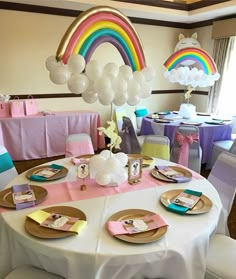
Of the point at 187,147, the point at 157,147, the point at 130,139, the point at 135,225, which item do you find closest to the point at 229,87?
the point at 187,147

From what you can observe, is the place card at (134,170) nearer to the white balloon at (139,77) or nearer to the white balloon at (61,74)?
the white balloon at (139,77)

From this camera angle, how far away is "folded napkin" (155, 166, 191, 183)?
1779 millimetres

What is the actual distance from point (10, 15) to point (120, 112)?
7.92 ft

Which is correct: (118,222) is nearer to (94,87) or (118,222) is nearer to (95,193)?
(95,193)

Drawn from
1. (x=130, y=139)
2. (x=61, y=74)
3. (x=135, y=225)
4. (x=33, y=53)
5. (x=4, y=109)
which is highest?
(x=33, y=53)

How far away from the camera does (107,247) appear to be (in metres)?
1.13

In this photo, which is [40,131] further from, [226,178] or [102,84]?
[226,178]

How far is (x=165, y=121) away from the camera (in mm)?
3893

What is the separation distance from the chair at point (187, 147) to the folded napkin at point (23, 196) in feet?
6.86

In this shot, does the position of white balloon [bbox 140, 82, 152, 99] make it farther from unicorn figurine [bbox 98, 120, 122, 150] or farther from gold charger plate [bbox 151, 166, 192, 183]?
gold charger plate [bbox 151, 166, 192, 183]

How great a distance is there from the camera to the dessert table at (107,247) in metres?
1.11

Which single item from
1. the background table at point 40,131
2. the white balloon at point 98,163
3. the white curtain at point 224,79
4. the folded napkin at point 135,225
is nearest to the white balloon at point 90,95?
the white balloon at point 98,163

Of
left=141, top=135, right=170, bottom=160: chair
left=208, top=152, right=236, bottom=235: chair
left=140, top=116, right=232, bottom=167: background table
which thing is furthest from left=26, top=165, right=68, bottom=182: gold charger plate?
left=140, top=116, right=232, bottom=167: background table

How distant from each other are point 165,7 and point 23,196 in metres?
4.57
